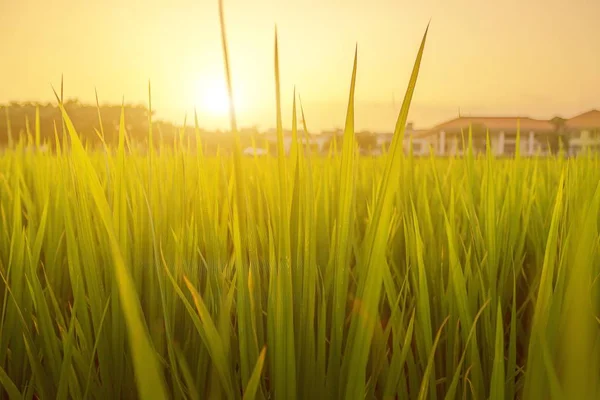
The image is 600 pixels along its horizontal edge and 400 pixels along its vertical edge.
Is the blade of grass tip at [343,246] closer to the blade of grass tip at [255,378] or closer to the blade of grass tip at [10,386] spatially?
the blade of grass tip at [255,378]

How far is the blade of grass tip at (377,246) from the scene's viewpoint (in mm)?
353

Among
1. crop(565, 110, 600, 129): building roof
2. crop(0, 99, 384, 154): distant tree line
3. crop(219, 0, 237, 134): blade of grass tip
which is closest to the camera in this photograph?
crop(219, 0, 237, 134): blade of grass tip

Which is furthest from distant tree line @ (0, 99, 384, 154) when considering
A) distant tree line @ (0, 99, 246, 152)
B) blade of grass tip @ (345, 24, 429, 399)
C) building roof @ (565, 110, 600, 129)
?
building roof @ (565, 110, 600, 129)

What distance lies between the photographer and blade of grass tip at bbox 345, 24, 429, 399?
0.35 m

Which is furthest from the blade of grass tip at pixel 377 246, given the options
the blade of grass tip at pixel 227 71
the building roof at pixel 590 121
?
the building roof at pixel 590 121

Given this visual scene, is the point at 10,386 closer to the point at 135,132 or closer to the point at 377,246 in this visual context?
the point at 377,246

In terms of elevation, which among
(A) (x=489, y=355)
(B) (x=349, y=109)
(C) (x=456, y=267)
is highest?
(B) (x=349, y=109)

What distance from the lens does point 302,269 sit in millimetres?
456

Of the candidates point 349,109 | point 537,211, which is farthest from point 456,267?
point 537,211

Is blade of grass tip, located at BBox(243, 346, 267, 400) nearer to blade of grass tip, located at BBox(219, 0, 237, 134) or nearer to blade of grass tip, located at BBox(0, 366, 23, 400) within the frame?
blade of grass tip, located at BBox(219, 0, 237, 134)

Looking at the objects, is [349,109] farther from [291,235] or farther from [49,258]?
[49,258]

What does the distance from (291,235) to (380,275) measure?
0.31ft

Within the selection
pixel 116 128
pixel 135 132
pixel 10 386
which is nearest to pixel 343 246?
pixel 10 386

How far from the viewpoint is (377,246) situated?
375 mm
